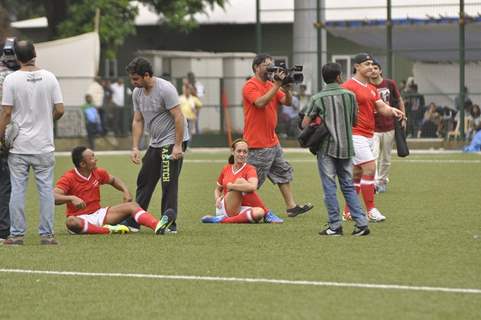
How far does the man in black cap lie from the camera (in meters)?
13.8

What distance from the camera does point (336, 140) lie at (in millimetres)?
12477

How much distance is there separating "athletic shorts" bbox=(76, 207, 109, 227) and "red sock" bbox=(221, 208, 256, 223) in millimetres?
1609

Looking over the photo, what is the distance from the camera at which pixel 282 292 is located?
30.2 ft

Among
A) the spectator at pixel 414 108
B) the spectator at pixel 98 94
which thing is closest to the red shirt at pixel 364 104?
the spectator at pixel 414 108

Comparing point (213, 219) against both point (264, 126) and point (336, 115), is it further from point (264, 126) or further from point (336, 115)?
point (336, 115)

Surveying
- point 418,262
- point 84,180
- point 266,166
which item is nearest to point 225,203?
point 266,166

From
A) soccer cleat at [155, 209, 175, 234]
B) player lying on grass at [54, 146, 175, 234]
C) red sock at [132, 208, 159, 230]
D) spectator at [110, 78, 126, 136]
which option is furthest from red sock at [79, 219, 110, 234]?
spectator at [110, 78, 126, 136]

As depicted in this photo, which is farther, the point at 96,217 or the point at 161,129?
the point at 96,217

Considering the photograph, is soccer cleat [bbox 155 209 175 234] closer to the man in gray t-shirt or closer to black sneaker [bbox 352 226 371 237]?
the man in gray t-shirt

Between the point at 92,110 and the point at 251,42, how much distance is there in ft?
42.1

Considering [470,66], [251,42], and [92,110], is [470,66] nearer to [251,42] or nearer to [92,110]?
[92,110]

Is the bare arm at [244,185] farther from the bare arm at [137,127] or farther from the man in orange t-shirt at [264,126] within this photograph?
the bare arm at [137,127]

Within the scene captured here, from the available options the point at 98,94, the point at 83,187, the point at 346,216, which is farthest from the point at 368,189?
the point at 98,94

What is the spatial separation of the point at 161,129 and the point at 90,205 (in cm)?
107
